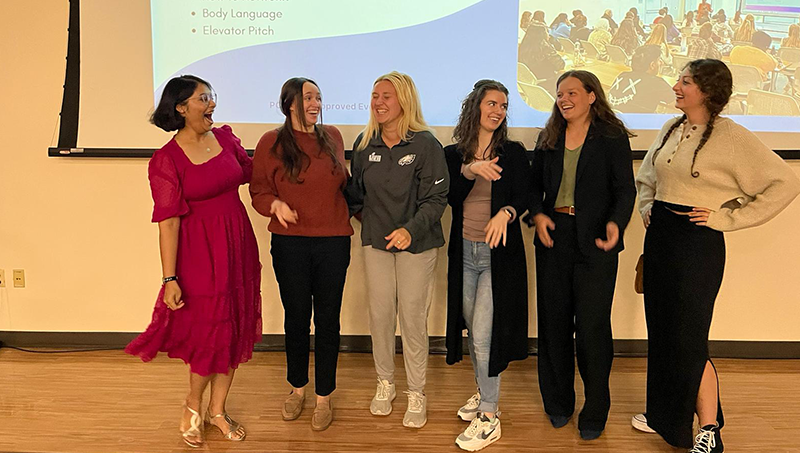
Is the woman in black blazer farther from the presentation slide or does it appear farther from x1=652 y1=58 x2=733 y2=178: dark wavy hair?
the presentation slide

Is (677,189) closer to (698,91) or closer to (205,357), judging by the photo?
(698,91)

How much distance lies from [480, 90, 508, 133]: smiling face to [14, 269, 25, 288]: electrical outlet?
2.91 meters

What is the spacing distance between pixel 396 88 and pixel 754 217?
1.48 meters

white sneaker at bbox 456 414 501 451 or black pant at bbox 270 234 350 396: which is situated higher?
black pant at bbox 270 234 350 396

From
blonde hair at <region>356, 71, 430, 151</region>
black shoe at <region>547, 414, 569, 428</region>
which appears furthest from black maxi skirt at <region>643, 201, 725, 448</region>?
blonde hair at <region>356, 71, 430, 151</region>

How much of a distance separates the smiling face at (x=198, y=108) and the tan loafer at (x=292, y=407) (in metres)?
1.29

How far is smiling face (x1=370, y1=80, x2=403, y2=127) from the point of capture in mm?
2240

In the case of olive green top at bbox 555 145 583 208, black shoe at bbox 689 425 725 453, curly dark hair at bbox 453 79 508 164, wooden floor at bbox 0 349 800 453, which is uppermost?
curly dark hair at bbox 453 79 508 164

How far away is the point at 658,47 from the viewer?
292 centimetres

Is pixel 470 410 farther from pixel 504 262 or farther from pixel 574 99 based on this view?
pixel 574 99

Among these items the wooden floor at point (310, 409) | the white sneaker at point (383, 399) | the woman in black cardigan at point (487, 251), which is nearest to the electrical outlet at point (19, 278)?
the wooden floor at point (310, 409)

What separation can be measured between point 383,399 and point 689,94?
1855 millimetres

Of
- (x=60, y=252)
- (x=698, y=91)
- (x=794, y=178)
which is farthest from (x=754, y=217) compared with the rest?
Answer: (x=60, y=252)

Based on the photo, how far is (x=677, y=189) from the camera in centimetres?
215
